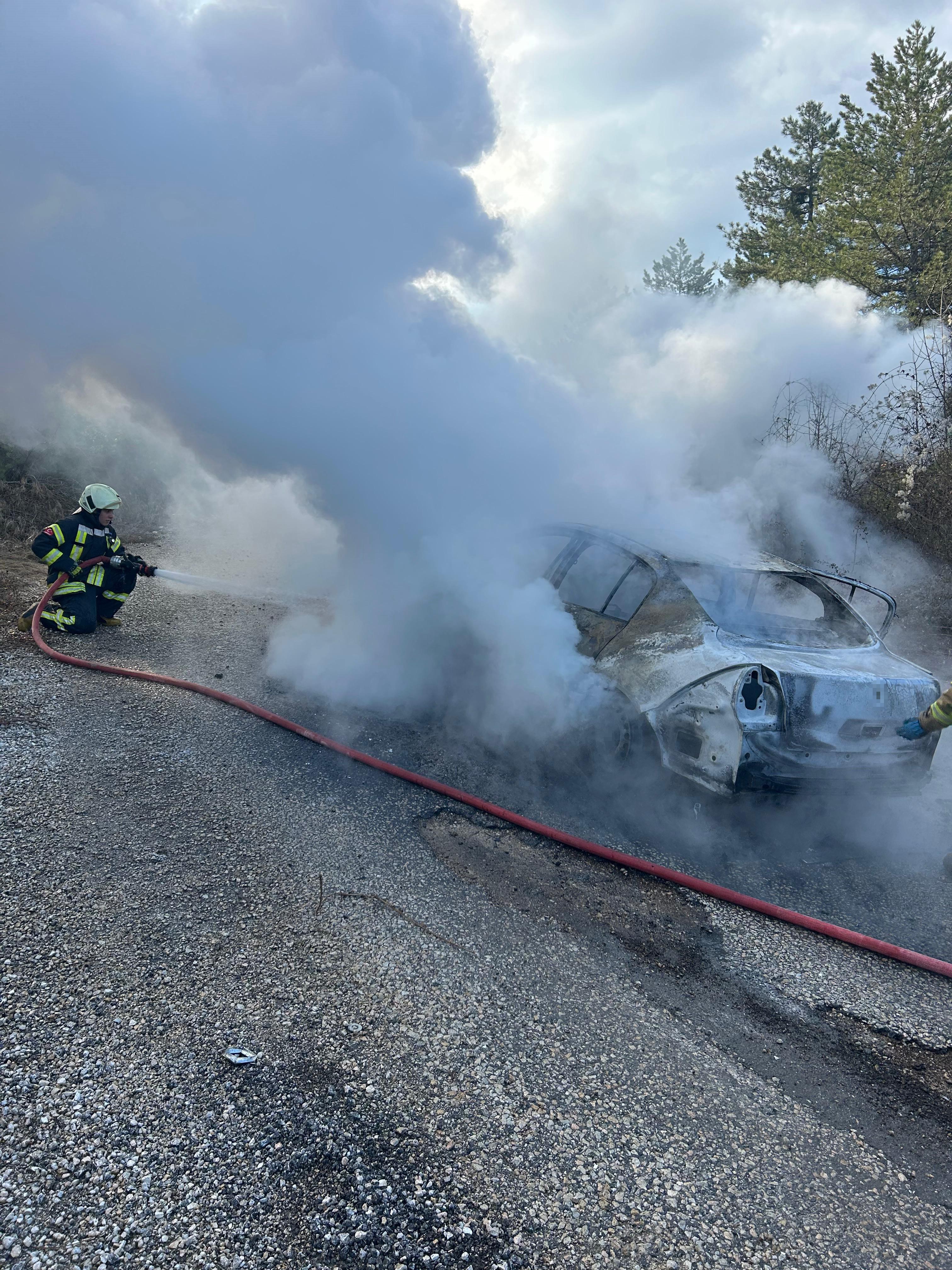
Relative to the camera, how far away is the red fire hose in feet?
10.2

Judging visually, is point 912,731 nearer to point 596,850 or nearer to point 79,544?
point 596,850

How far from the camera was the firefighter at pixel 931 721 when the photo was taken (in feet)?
11.9

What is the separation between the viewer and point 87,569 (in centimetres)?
636

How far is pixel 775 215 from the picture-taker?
2097 centimetres

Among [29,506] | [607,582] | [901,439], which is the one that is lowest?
[29,506]

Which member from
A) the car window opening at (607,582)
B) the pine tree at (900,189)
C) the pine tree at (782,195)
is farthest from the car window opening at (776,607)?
the pine tree at (782,195)

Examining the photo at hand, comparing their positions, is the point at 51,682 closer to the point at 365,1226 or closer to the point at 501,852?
the point at 501,852

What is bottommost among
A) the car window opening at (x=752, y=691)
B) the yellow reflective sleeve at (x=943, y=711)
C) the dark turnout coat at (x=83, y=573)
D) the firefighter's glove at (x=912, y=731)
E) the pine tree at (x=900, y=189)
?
the dark turnout coat at (x=83, y=573)

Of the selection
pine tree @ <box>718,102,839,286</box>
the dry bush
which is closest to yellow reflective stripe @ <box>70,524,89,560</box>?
the dry bush

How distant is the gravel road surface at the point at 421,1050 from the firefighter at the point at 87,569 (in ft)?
8.66

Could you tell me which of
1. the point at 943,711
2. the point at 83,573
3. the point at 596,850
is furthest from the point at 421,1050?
the point at 83,573

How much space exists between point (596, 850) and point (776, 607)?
2.27 m

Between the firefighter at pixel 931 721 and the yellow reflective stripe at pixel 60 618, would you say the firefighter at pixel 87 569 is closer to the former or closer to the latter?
the yellow reflective stripe at pixel 60 618

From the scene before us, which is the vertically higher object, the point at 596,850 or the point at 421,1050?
the point at 596,850
